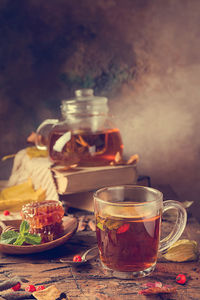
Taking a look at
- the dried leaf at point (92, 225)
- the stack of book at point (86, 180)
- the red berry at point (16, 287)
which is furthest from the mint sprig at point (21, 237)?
the stack of book at point (86, 180)

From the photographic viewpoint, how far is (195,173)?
6.91ft

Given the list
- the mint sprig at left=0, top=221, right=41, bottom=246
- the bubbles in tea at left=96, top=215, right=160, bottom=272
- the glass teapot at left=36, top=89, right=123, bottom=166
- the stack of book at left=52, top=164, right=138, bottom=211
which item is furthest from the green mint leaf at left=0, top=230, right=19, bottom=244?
the glass teapot at left=36, top=89, right=123, bottom=166

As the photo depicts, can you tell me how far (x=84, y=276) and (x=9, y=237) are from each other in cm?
24

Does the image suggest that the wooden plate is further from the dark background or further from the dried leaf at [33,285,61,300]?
the dark background

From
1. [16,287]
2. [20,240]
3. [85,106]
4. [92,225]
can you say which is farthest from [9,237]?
[85,106]

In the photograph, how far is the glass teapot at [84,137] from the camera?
5.02ft

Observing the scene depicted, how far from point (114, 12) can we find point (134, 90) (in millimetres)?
404

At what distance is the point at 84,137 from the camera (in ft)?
5.00

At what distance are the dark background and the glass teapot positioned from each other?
507 mm

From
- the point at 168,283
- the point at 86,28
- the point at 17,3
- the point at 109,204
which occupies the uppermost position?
the point at 17,3

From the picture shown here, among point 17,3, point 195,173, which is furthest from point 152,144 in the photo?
point 17,3

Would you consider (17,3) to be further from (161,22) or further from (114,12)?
(161,22)

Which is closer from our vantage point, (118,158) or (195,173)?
(118,158)

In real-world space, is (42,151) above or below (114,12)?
below
